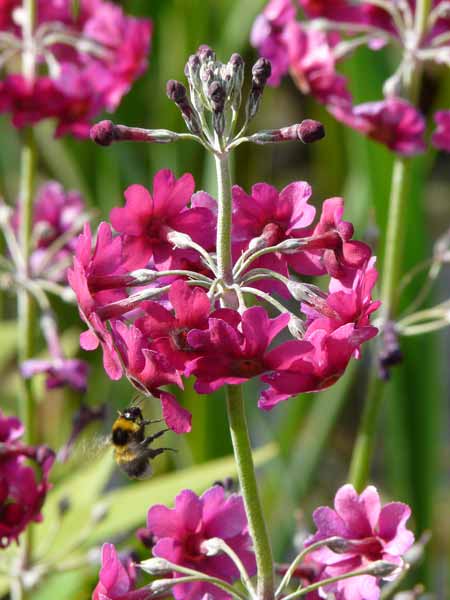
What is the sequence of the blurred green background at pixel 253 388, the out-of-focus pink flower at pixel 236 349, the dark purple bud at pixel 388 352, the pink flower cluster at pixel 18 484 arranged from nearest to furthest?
the out-of-focus pink flower at pixel 236 349
the pink flower cluster at pixel 18 484
the dark purple bud at pixel 388 352
the blurred green background at pixel 253 388

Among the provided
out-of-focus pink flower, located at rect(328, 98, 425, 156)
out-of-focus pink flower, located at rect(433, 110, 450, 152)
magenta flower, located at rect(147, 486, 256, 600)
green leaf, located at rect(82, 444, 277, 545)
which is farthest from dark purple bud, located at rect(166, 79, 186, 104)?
green leaf, located at rect(82, 444, 277, 545)

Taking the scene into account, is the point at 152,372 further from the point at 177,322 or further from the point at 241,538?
the point at 241,538

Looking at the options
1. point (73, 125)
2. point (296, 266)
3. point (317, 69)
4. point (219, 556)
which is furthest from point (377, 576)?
point (73, 125)

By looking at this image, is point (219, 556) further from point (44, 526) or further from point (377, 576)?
point (44, 526)

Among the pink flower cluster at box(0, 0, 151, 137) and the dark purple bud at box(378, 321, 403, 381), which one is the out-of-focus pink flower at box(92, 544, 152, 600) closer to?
the dark purple bud at box(378, 321, 403, 381)

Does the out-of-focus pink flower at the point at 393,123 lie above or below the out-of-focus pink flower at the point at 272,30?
below

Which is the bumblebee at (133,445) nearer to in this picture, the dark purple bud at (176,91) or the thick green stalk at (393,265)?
the dark purple bud at (176,91)

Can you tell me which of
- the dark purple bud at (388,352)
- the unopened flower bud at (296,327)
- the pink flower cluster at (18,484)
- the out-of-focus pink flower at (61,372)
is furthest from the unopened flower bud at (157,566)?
the out-of-focus pink flower at (61,372)

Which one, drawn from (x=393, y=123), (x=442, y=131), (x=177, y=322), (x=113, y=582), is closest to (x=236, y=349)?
(x=177, y=322)

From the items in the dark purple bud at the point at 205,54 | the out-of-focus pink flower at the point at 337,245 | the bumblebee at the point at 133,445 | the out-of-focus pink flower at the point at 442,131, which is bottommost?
the bumblebee at the point at 133,445
